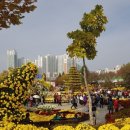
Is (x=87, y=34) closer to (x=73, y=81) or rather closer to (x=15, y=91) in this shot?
(x=15, y=91)

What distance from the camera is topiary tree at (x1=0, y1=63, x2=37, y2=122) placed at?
1417 cm

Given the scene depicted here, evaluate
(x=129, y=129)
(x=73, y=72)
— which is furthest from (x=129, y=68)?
(x=129, y=129)

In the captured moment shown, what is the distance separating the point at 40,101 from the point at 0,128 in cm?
4048

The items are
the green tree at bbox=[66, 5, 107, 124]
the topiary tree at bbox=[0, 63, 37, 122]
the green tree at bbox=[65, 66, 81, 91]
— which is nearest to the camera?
the topiary tree at bbox=[0, 63, 37, 122]

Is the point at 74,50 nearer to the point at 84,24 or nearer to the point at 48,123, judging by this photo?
the point at 84,24

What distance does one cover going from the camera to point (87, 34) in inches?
A: 1024

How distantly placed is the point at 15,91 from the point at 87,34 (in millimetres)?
12377

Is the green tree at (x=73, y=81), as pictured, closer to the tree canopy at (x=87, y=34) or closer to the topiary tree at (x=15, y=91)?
the tree canopy at (x=87, y=34)

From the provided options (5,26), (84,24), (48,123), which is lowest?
(48,123)

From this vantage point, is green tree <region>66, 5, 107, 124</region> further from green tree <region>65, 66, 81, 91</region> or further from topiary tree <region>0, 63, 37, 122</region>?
green tree <region>65, 66, 81, 91</region>

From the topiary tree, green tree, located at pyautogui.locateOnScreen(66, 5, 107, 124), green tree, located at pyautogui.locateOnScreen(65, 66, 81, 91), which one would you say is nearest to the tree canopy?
green tree, located at pyautogui.locateOnScreen(66, 5, 107, 124)

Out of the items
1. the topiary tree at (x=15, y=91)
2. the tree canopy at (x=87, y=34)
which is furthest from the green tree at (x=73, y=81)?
the topiary tree at (x=15, y=91)

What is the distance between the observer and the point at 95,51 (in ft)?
86.9

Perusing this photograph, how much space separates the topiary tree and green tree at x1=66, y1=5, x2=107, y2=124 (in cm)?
1163
